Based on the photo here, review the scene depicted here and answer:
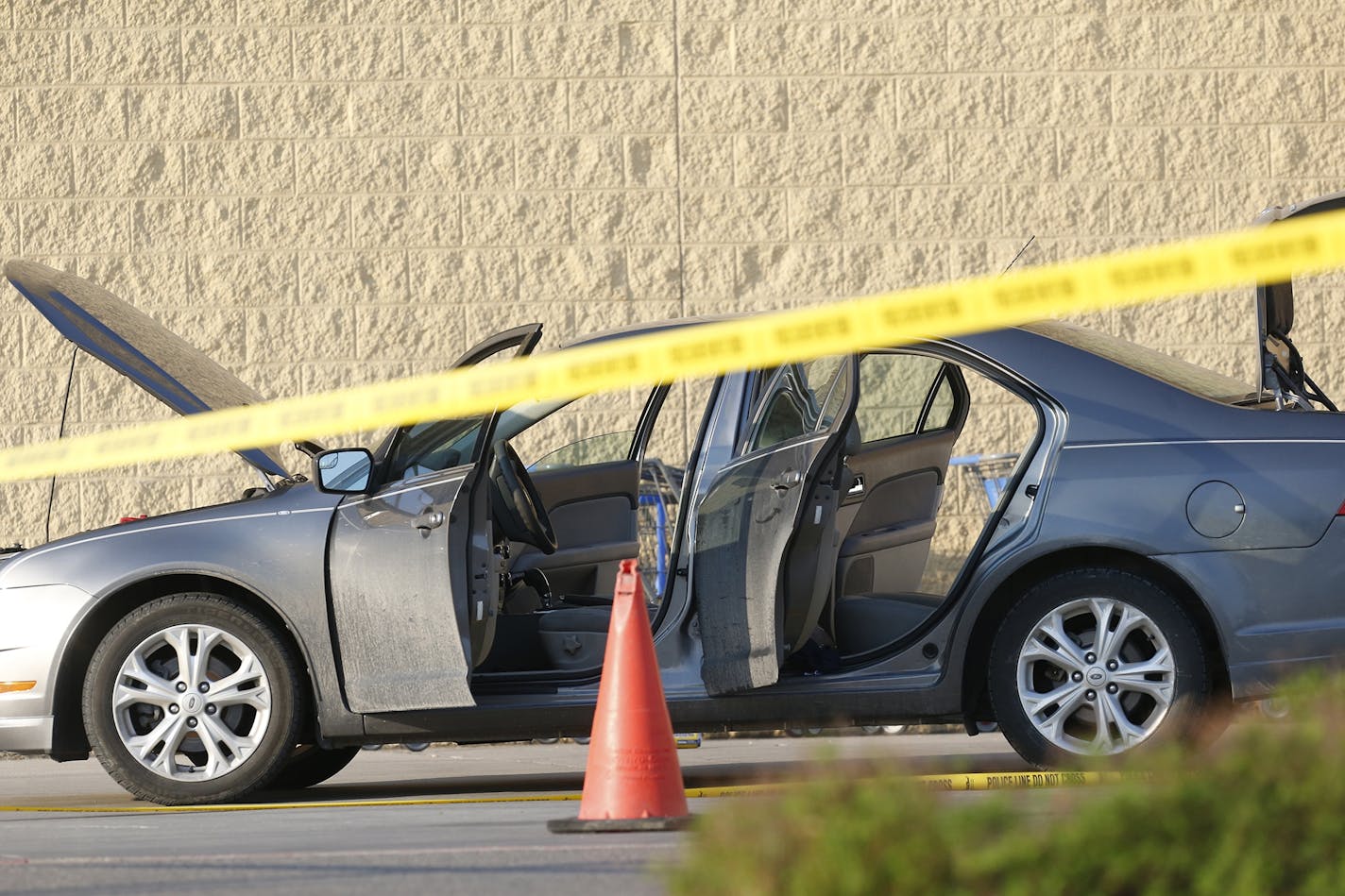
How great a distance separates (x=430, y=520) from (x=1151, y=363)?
254 centimetres

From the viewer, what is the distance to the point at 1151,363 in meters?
6.66

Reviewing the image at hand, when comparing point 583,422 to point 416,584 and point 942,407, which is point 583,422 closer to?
point 942,407

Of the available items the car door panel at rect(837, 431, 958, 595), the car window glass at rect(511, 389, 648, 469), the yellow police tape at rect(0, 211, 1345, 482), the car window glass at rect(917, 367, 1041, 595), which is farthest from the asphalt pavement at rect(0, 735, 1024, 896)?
the car window glass at rect(511, 389, 648, 469)

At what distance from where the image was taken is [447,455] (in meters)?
6.68

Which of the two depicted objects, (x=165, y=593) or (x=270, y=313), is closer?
(x=165, y=593)

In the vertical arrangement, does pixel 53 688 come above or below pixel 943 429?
below

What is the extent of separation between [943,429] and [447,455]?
83.9 inches

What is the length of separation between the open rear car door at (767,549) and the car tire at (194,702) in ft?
4.89

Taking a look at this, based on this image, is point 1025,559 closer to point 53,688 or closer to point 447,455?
point 447,455

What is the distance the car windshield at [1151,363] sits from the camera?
21.2ft

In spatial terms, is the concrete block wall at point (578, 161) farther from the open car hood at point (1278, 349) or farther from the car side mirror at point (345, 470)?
the open car hood at point (1278, 349)

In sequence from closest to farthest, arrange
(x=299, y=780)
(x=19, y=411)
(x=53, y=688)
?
(x=53, y=688) < (x=299, y=780) < (x=19, y=411)

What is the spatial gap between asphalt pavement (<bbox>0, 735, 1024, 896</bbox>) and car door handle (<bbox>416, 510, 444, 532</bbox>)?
0.93m

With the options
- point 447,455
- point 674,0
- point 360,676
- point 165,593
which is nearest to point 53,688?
point 165,593
